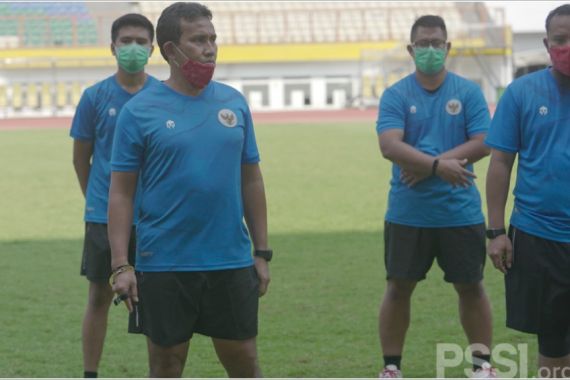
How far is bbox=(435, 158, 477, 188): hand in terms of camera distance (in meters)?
5.84

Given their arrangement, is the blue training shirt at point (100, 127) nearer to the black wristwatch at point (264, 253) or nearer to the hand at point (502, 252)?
the black wristwatch at point (264, 253)

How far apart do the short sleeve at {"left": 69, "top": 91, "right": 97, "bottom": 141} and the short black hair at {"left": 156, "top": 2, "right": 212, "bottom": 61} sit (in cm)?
145

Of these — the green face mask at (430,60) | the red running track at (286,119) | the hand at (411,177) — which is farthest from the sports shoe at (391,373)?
the red running track at (286,119)

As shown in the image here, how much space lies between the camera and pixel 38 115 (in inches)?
1950

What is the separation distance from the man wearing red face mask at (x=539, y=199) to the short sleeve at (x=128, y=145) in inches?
62.3

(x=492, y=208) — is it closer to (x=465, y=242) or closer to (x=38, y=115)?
(x=465, y=242)

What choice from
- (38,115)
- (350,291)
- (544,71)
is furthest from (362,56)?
(544,71)

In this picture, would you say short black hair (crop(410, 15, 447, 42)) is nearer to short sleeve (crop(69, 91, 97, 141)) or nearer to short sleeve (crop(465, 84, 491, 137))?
short sleeve (crop(465, 84, 491, 137))

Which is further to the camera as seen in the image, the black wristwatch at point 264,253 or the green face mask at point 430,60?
the green face mask at point 430,60

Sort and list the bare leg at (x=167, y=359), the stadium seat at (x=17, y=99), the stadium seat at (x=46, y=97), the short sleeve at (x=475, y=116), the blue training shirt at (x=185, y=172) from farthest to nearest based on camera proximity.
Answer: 1. the stadium seat at (x=46, y=97)
2. the stadium seat at (x=17, y=99)
3. the short sleeve at (x=475, y=116)
4. the bare leg at (x=167, y=359)
5. the blue training shirt at (x=185, y=172)

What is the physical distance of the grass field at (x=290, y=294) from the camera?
678 centimetres

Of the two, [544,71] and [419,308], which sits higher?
[544,71]

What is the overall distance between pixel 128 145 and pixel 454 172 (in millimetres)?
1970

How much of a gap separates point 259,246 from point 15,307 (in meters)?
4.31
